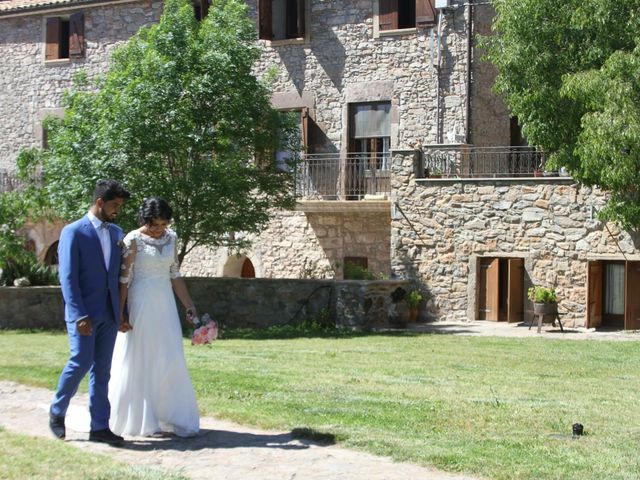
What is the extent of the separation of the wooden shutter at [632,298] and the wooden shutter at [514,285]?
2.11m

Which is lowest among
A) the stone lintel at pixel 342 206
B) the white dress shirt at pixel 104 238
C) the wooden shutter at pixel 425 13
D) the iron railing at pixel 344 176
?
the white dress shirt at pixel 104 238

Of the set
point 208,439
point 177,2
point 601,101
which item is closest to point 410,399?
point 208,439

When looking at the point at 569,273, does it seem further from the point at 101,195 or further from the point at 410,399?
the point at 101,195

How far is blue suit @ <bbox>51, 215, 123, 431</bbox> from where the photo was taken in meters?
7.59

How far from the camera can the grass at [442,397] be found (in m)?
7.09

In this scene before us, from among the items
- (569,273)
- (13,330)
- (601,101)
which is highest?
(601,101)

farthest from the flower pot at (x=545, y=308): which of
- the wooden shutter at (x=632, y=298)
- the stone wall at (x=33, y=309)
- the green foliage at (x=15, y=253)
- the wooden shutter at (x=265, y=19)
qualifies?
the green foliage at (x=15, y=253)

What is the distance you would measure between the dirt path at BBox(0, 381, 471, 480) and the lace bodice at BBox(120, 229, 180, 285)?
122 cm

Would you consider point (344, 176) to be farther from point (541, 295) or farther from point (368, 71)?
point (541, 295)

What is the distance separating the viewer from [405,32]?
24797 millimetres

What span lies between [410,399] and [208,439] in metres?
2.45

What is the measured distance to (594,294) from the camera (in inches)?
825

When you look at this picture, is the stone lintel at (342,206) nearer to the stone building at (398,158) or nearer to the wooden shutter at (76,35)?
the stone building at (398,158)

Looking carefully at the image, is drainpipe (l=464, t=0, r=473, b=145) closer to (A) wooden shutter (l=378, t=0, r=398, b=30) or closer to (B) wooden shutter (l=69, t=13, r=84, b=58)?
(A) wooden shutter (l=378, t=0, r=398, b=30)
